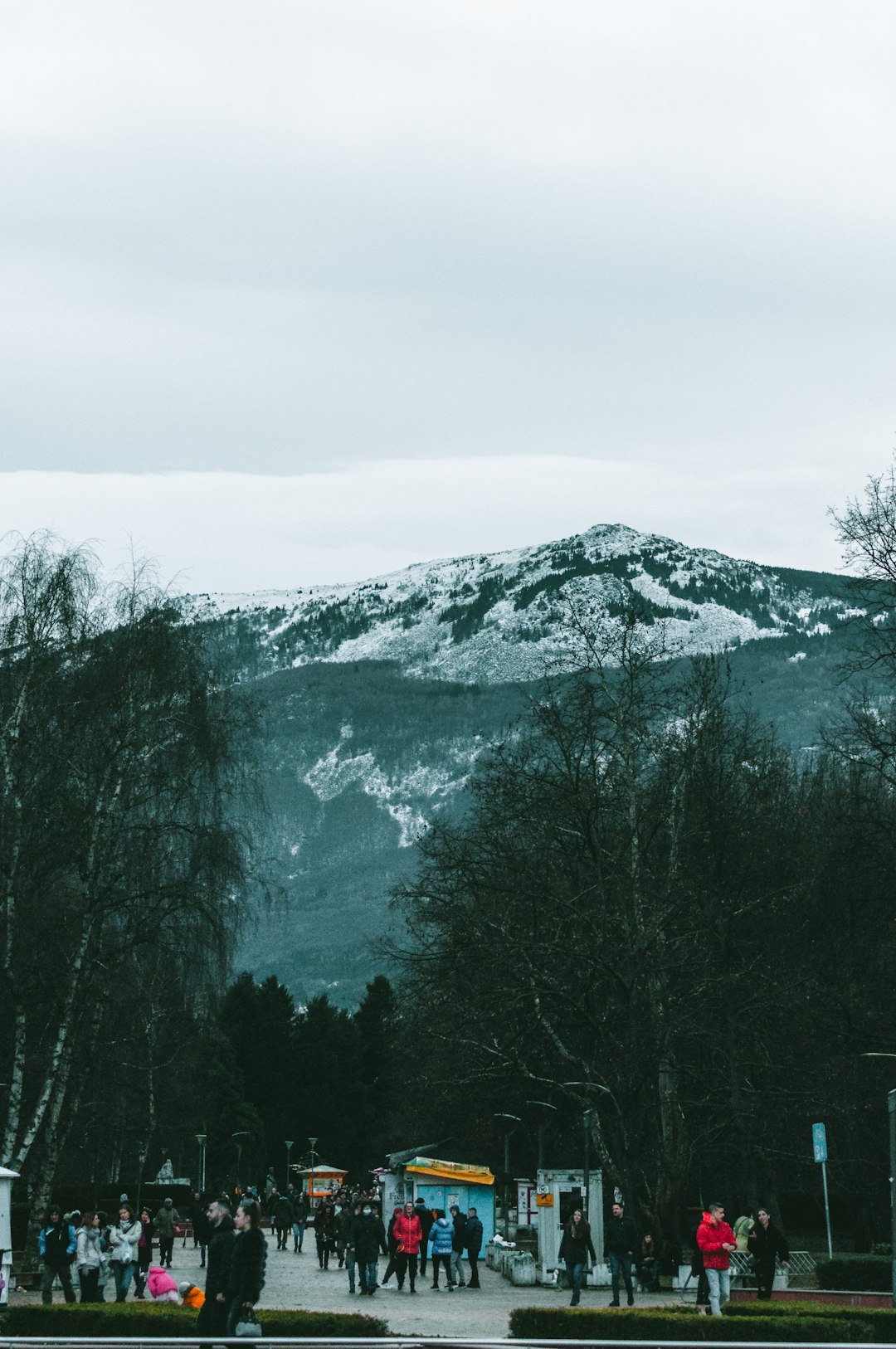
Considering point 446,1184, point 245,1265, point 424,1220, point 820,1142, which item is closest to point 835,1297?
point 820,1142

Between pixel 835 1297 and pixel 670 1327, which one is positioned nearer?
pixel 670 1327

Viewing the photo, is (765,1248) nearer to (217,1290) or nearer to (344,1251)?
(217,1290)

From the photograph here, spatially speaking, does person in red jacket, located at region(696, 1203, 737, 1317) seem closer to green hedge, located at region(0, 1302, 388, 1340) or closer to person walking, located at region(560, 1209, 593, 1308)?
person walking, located at region(560, 1209, 593, 1308)

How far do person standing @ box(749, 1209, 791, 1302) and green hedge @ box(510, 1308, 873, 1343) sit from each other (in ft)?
12.0

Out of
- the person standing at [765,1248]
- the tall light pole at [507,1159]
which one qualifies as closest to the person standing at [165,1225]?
the tall light pole at [507,1159]

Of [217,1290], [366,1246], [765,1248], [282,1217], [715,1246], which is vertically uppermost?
[217,1290]

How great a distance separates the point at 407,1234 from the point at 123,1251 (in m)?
7.35

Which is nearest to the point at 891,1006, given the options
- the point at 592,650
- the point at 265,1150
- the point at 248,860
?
the point at 592,650

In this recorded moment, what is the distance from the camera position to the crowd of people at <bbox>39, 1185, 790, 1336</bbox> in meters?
16.2

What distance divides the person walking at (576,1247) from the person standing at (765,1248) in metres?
4.16

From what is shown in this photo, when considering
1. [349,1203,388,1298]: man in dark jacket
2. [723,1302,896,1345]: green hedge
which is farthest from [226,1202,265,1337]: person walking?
[349,1203,388,1298]: man in dark jacket

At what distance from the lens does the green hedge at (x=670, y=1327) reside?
20219 mm

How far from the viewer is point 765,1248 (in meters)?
26.2

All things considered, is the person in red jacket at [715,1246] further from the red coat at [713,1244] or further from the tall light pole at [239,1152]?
the tall light pole at [239,1152]
